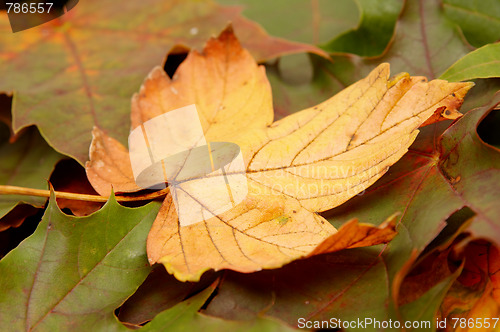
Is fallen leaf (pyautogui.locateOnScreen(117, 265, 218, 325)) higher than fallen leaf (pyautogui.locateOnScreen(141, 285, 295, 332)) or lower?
lower

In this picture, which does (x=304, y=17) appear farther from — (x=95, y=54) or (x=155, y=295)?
(x=155, y=295)

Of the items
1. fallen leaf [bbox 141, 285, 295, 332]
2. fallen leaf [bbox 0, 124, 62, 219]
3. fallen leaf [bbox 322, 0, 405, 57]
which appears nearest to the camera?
fallen leaf [bbox 141, 285, 295, 332]

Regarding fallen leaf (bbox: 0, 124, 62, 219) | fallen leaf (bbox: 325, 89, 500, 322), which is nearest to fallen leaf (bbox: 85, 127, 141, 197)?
fallen leaf (bbox: 0, 124, 62, 219)

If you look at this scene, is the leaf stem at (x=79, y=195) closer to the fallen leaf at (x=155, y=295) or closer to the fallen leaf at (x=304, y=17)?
the fallen leaf at (x=155, y=295)

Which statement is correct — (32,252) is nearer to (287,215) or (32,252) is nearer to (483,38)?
(287,215)

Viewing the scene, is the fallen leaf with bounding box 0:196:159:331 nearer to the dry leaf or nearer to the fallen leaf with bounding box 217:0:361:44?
the dry leaf

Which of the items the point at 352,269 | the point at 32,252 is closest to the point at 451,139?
the point at 352,269

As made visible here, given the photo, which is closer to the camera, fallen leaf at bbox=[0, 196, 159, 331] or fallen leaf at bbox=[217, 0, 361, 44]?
fallen leaf at bbox=[0, 196, 159, 331]
